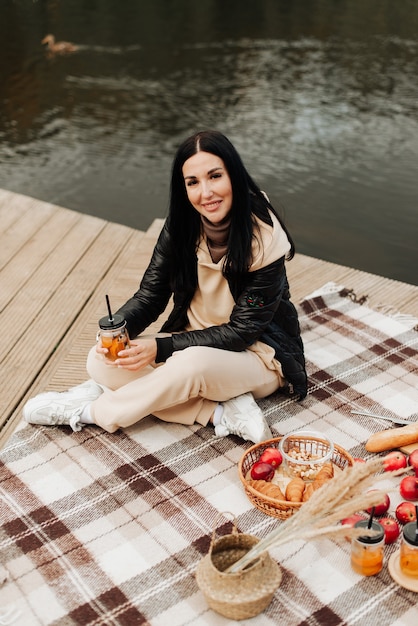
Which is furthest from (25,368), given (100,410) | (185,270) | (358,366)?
(358,366)

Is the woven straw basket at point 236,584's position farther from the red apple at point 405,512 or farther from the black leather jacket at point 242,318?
the black leather jacket at point 242,318

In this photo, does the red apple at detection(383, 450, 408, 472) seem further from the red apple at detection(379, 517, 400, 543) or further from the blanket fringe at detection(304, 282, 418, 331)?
the blanket fringe at detection(304, 282, 418, 331)

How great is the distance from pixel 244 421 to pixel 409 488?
2.04 ft

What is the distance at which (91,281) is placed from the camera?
4121mm

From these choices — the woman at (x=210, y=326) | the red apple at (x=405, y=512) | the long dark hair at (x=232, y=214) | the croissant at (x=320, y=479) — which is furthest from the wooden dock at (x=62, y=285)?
the red apple at (x=405, y=512)

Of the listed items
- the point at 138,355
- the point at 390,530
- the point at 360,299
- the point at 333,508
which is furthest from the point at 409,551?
the point at 360,299

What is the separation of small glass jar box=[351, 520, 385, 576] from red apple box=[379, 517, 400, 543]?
Result: 0.11m

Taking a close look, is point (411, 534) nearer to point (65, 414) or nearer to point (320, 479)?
point (320, 479)

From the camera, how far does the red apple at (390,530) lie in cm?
222

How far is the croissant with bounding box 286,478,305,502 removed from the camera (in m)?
2.34

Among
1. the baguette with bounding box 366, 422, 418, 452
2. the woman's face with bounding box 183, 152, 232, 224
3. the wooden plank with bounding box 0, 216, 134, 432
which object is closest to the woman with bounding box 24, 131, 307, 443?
the woman's face with bounding box 183, 152, 232, 224

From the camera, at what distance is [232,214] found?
268 cm

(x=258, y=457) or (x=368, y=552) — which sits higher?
(x=368, y=552)

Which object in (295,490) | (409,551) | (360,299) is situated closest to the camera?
(409,551)
